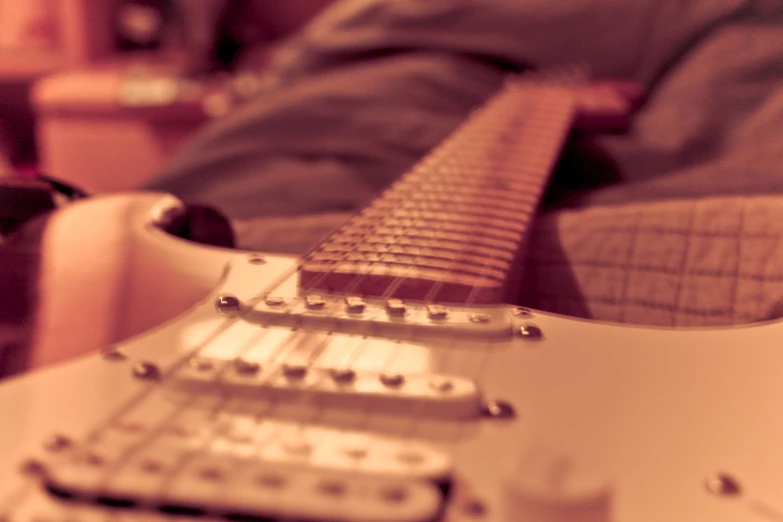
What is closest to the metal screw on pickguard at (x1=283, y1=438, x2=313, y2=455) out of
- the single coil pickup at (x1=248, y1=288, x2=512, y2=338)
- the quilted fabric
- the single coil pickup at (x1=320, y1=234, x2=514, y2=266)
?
the single coil pickup at (x1=248, y1=288, x2=512, y2=338)

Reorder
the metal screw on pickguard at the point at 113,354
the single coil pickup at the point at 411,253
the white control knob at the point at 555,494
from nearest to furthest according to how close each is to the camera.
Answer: the white control knob at the point at 555,494 < the metal screw on pickguard at the point at 113,354 < the single coil pickup at the point at 411,253

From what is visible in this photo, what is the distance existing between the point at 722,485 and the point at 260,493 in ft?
0.56

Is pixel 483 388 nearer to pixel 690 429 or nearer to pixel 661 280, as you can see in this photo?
pixel 690 429

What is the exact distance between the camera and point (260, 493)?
0.24 m

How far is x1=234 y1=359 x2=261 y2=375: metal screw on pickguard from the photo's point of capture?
0.32m

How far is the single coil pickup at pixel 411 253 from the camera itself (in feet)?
1.49

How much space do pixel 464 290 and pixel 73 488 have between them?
0.24 meters

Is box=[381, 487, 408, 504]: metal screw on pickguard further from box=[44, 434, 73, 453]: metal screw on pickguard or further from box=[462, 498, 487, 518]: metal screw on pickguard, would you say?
box=[44, 434, 73, 453]: metal screw on pickguard

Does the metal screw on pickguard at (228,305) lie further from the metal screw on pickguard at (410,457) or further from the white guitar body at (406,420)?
the metal screw on pickguard at (410,457)

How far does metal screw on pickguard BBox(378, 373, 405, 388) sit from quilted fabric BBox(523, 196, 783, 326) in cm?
25

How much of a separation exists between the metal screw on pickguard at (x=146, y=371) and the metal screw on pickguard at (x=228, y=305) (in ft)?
0.23

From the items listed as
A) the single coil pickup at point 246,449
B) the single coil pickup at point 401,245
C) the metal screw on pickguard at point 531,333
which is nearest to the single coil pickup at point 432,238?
the single coil pickup at point 401,245

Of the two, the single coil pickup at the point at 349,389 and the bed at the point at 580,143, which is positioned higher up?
the bed at the point at 580,143

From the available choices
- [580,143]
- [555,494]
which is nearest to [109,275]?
[555,494]
